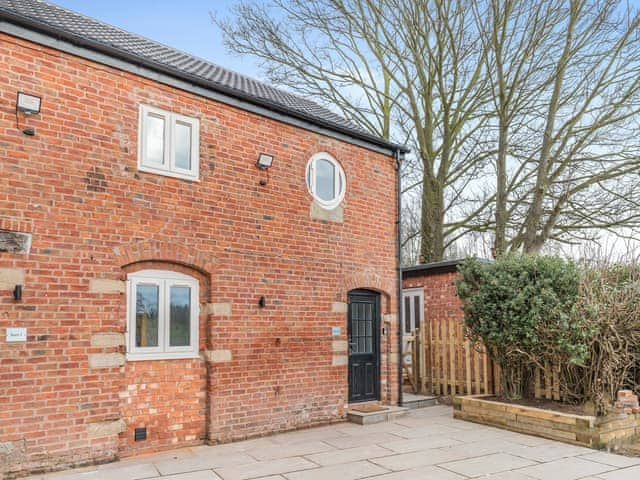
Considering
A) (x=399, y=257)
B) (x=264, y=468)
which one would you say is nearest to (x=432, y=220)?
(x=399, y=257)

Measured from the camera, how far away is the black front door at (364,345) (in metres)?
9.80

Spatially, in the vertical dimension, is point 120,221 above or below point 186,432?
above

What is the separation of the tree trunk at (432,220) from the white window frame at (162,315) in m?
11.3

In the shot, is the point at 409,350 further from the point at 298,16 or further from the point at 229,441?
the point at 298,16

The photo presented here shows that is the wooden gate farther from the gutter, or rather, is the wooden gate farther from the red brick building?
the red brick building

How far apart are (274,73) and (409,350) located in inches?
408

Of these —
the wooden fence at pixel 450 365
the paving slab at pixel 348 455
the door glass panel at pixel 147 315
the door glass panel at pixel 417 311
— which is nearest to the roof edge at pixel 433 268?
the door glass panel at pixel 417 311

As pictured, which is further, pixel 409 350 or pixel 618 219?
pixel 618 219

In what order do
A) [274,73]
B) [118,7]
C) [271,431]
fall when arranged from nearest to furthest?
1. [271,431]
2. [118,7]
3. [274,73]

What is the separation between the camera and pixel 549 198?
52.3ft

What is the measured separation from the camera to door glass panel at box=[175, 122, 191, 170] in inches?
300

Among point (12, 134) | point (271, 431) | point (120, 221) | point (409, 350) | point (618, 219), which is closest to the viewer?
point (12, 134)

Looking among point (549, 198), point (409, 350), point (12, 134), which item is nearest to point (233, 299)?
point (12, 134)

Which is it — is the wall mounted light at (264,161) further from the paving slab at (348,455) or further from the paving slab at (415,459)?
the paving slab at (415,459)
